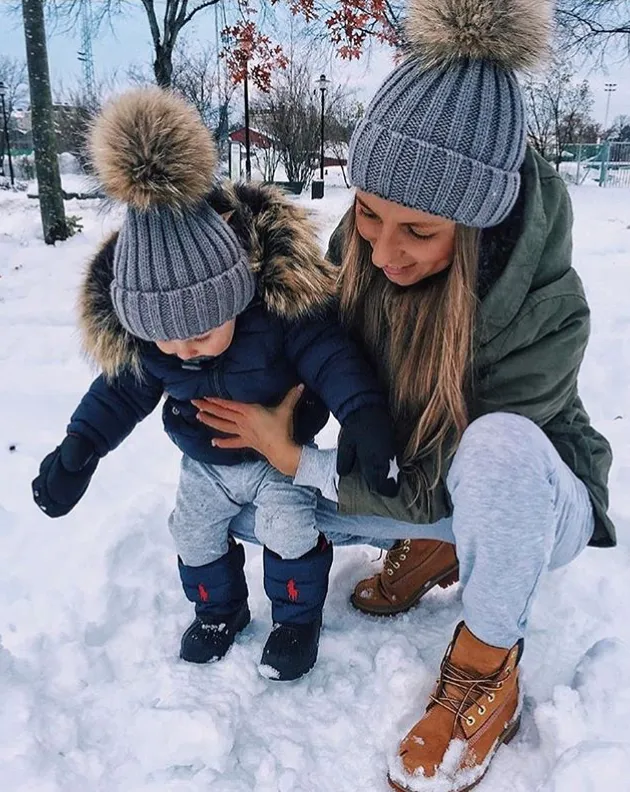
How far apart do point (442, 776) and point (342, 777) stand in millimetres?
175

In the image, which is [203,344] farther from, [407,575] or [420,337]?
[407,575]

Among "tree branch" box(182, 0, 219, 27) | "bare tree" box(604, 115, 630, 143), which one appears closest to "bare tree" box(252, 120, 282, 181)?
"tree branch" box(182, 0, 219, 27)

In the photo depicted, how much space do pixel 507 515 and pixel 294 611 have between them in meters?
0.54

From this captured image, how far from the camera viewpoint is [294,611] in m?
1.51

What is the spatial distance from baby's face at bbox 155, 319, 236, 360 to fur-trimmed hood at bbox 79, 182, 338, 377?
0.30ft

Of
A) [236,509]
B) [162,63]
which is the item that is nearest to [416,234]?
[236,509]

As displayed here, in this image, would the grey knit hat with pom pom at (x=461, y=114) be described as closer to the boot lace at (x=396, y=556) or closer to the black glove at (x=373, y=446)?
the black glove at (x=373, y=446)

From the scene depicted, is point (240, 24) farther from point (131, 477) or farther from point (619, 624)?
point (619, 624)

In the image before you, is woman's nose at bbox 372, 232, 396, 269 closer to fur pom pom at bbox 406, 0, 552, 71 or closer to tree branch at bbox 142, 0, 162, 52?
fur pom pom at bbox 406, 0, 552, 71

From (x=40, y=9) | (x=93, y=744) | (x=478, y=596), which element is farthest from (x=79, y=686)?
(x=40, y=9)

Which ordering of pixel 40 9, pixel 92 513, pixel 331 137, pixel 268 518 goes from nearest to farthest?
pixel 268 518
pixel 92 513
pixel 40 9
pixel 331 137

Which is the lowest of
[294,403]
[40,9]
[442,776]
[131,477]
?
[131,477]

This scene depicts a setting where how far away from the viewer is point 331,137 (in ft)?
63.4

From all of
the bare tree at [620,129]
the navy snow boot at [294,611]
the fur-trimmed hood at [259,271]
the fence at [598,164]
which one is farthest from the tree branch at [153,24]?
the bare tree at [620,129]
